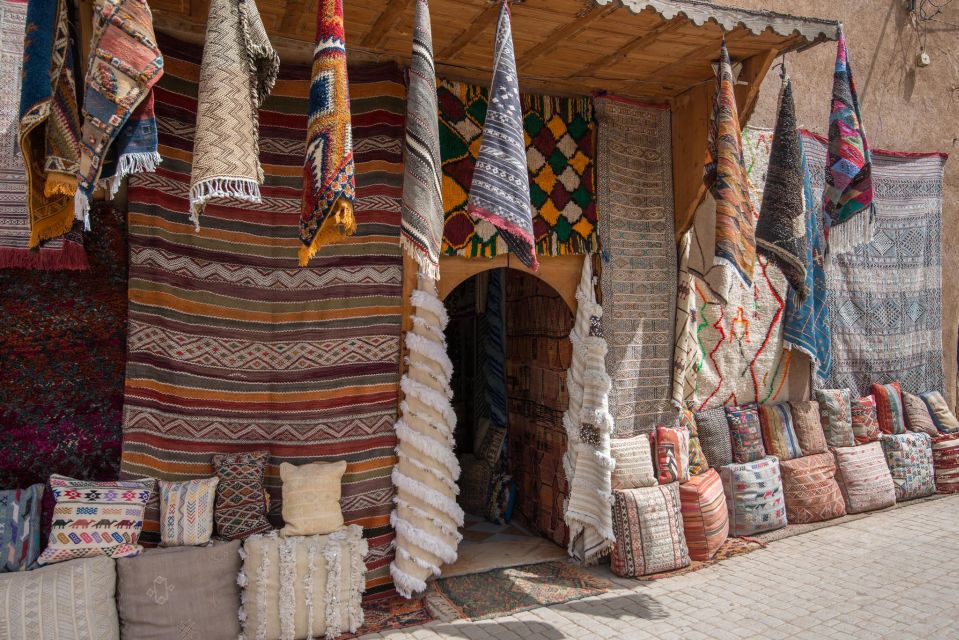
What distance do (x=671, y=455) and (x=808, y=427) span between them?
1716mm

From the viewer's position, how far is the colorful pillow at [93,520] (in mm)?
3055

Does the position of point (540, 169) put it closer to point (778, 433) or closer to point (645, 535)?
point (645, 535)

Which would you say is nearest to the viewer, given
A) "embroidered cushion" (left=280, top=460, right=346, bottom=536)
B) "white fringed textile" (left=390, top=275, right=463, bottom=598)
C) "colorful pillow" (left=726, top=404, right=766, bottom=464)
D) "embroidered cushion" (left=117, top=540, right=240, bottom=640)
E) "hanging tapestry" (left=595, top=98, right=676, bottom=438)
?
"embroidered cushion" (left=117, top=540, right=240, bottom=640)

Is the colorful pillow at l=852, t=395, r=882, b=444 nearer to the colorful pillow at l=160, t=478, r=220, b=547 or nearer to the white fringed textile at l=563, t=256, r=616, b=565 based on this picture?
the white fringed textile at l=563, t=256, r=616, b=565

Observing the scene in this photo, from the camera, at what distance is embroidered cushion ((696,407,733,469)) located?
5.17 metres

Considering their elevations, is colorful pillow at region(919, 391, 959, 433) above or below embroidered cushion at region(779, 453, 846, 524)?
above

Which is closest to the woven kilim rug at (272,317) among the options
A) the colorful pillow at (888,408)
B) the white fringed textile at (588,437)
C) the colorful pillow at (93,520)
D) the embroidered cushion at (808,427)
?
the colorful pillow at (93,520)

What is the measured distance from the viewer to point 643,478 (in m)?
4.64

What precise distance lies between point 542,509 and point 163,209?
140 inches

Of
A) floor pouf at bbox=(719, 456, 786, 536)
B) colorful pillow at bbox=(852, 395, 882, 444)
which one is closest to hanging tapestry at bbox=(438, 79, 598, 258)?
floor pouf at bbox=(719, 456, 786, 536)

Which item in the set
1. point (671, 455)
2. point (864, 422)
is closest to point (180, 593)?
point (671, 455)

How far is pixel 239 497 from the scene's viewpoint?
3535mm

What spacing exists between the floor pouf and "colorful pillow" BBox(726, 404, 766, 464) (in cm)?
9

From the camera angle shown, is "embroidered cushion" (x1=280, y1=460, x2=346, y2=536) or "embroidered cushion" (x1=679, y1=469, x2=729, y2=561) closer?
"embroidered cushion" (x1=280, y1=460, x2=346, y2=536)
